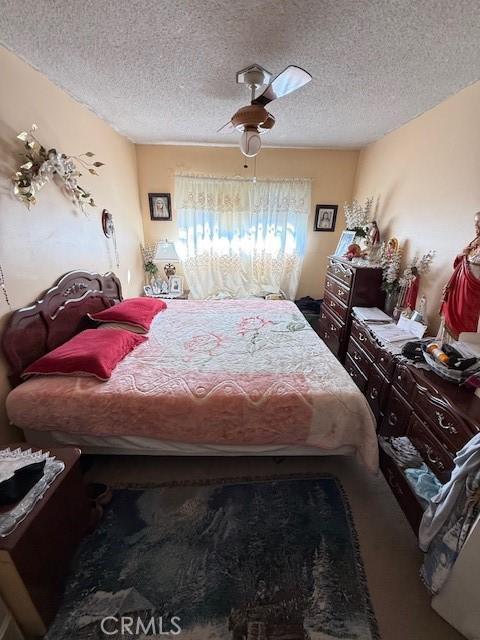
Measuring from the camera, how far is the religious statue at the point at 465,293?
1690 mm

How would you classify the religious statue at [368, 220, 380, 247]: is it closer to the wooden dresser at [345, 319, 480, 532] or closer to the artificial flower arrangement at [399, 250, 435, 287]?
the artificial flower arrangement at [399, 250, 435, 287]

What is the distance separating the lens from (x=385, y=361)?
2.01 meters

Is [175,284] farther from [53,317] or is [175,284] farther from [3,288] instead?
[3,288]

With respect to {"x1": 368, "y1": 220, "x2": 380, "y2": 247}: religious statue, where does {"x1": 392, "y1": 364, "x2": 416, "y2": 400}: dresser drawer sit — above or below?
below

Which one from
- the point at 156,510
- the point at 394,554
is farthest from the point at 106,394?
the point at 394,554

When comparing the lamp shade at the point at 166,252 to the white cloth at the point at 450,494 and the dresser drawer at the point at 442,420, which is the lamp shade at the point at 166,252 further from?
the white cloth at the point at 450,494

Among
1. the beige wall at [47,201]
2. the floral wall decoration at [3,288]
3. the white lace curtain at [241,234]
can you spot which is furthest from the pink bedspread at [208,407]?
the white lace curtain at [241,234]

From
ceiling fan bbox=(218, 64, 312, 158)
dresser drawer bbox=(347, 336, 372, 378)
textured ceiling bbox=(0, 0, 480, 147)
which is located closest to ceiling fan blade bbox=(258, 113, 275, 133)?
ceiling fan bbox=(218, 64, 312, 158)

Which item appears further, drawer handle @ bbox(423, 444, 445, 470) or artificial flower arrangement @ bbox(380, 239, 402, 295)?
artificial flower arrangement @ bbox(380, 239, 402, 295)

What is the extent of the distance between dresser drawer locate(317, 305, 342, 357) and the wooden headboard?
2.44 metres

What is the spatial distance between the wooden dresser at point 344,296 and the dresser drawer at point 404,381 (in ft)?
3.42

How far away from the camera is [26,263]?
5.83ft

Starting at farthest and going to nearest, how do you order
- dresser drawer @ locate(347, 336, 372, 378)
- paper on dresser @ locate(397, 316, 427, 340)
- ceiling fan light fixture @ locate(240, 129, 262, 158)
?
1. dresser drawer @ locate(347, 336, 372, 378)
2. paper on dresser @ locate(397, 316, 427, 340)
3. ceiling fan light fixture @ locate(240, 129, 262, 158)

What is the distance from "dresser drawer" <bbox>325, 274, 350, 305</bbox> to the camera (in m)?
2.84
